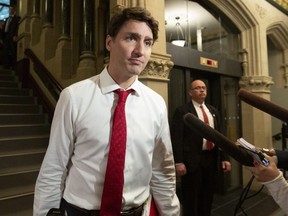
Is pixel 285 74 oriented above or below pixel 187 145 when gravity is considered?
above

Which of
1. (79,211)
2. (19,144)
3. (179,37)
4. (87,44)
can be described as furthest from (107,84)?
(87,44)

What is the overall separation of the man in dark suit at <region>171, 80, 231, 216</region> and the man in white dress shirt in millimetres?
1483

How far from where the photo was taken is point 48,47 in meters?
5.20

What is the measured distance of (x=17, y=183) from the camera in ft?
9.33

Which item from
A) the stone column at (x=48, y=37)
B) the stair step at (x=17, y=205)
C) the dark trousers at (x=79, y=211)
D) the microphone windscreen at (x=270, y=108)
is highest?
the stone column at (x=48, y=37)

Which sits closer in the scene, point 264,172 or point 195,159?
point 264,172

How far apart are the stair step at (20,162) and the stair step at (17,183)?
0.10 m

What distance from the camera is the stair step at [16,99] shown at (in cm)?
435

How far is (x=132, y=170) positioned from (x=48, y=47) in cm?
475

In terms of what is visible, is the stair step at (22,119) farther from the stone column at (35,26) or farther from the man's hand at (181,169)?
the man's hand at (181,169)

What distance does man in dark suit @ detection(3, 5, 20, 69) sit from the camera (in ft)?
19.8

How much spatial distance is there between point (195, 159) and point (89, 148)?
176cm

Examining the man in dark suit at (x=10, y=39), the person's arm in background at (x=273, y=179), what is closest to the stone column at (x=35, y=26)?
the man in dark suit at (x=10, y=39)

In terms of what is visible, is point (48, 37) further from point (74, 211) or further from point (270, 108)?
point (270, 108)
